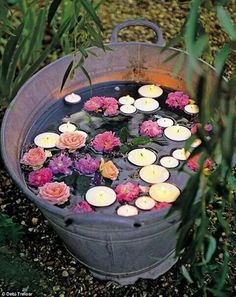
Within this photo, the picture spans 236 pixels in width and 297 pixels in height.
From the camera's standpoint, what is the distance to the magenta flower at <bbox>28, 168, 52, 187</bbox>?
142 centimetres

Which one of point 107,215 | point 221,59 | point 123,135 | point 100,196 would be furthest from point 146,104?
point 221,59

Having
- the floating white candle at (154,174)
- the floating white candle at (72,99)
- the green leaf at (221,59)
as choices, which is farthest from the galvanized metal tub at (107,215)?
the green leaf at (221,59)

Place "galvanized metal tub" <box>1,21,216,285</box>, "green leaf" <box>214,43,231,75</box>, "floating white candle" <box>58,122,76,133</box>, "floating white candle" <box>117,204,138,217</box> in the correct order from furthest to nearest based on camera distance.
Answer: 1. "floating white candle" <box>58,122,76,133</box>
2. "floating white candle" <box>117,204,138,217</box>
3. "galvanized metal tub" <box>1,21,216,285</box>
4. "green leaf" <box>214,43,231,75</box>

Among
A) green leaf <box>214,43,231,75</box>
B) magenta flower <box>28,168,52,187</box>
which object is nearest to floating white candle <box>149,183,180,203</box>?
magenta flower <box>28,168,52,187</box>

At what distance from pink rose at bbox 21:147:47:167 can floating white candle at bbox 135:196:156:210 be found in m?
0.29

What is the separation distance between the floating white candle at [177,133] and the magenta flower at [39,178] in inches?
13.8

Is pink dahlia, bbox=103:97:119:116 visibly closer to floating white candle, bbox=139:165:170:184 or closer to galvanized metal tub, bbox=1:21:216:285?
galvanized metal tub, bbox=1:21:216:285

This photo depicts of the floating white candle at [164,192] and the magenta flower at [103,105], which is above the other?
the magenta flower at [103,105]

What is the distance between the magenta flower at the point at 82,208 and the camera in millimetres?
1333

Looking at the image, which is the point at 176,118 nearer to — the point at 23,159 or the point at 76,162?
the point at 76,162

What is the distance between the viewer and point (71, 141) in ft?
4.92

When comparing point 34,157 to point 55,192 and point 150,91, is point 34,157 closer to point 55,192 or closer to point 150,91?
point 55,192

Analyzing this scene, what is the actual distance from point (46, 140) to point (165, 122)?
342mm

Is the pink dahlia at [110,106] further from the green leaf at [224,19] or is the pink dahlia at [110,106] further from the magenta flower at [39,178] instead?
the green leaf at [224,19]
